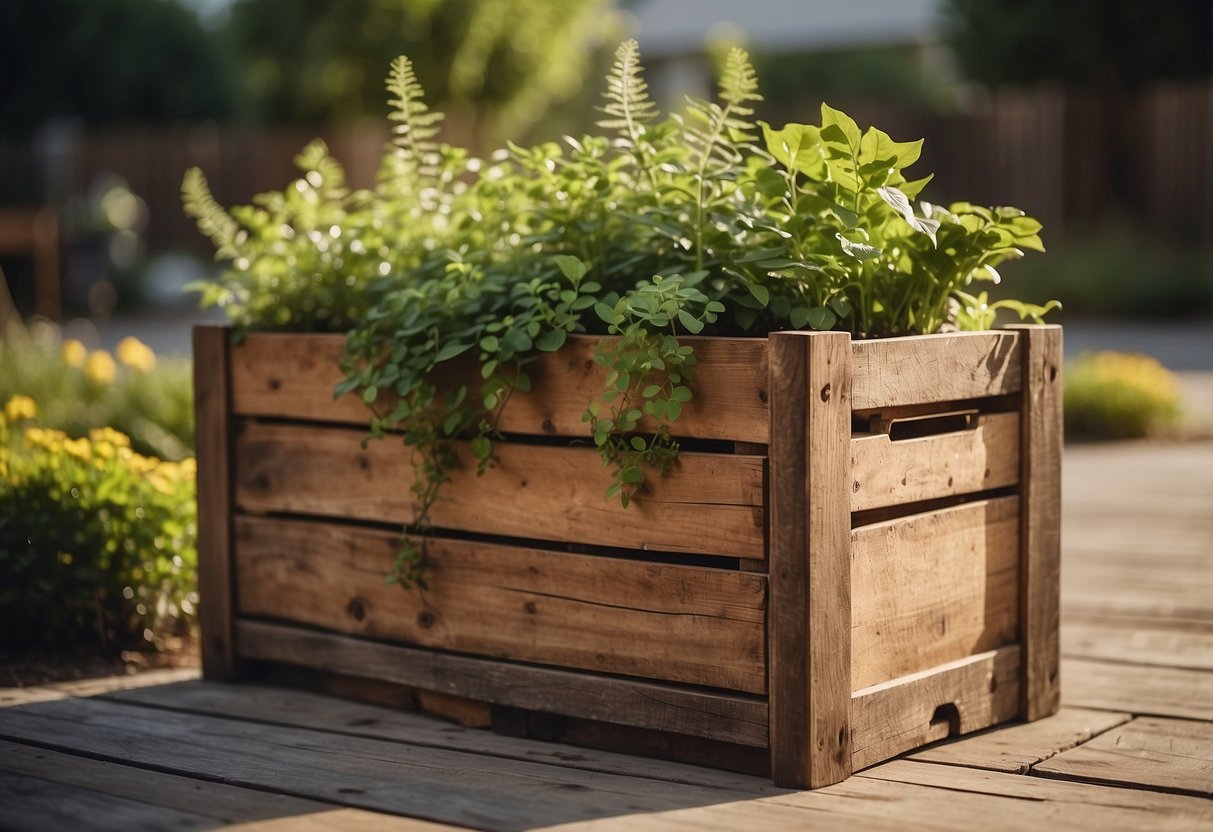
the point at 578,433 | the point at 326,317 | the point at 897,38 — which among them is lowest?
the point at 578,433

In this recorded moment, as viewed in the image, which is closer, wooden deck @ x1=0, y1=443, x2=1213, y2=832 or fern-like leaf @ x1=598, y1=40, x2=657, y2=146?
wooden deck @ x1=0, y1=443, x2=1213, y2=832

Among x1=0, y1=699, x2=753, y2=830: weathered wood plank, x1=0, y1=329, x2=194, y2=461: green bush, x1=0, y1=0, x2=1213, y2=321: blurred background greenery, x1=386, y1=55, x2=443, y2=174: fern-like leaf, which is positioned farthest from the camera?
x1=0, y1=0, x2=1213, y2=321: blurred background greenery

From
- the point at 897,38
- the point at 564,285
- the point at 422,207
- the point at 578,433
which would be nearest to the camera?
the point at 578,433

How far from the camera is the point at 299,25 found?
82.6 feet

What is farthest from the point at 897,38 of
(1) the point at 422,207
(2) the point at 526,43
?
(1) the point at 422,207

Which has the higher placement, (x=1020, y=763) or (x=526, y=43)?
(x=526, y=43)

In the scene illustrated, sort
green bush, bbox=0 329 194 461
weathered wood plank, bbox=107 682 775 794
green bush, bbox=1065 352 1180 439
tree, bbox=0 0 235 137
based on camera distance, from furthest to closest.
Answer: tree, bbox=0 0 235 137
green bush, bbox=1065 352 1180 439
green bush, bbox=0 329 194 461
weathered wood plank, bbox=107 682 775 794

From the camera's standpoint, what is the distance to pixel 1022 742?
8.57ft

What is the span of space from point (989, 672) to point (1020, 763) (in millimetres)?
244

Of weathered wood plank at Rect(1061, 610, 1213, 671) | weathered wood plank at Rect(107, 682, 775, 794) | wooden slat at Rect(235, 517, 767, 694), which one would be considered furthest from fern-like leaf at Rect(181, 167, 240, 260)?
weathered wood plank at Rect(1061, 610, 1213, 671)

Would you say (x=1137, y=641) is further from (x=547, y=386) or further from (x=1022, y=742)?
(x=547, y=386)

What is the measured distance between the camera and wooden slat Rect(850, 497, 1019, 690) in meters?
2.41

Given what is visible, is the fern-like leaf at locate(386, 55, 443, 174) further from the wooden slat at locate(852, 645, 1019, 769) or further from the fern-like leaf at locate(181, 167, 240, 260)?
the wooden slat at locate(852, 645, 1019, 769)

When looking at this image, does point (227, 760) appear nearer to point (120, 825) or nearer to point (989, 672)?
point (120, 825)
